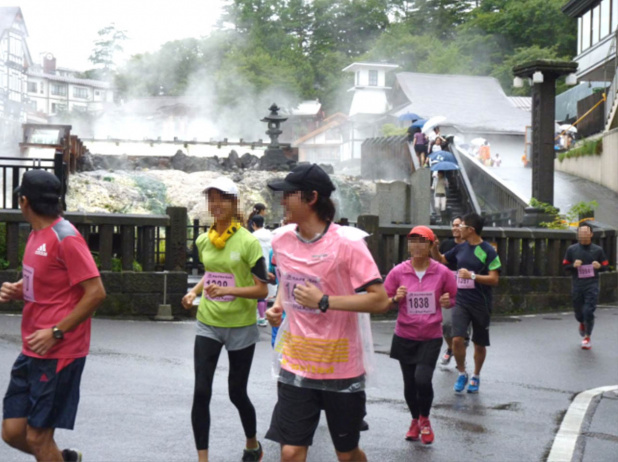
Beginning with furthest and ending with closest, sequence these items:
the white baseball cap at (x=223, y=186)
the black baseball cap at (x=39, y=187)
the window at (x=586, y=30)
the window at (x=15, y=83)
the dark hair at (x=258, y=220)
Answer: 1. the window at (x=15, y=83)
2. the window at (x=586, y=30)
3. the dark hair at (x=258, y=220)
4. the white baseball cap at (x=223, y=186)
5. the black baseball cap at (x=39, y=187)

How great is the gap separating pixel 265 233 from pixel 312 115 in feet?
219

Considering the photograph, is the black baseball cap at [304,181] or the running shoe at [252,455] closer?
the black baseball cap at [304,181]

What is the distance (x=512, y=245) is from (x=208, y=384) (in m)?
11.9

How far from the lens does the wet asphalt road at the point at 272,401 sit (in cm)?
666

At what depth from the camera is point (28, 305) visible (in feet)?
15.8

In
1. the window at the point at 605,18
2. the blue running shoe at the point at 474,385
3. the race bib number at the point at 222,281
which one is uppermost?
the window at the point at 605,18

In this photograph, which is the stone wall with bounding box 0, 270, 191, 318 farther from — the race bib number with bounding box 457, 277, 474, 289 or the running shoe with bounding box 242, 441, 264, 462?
the running shoe with bounding box 242, 441, 264, 462

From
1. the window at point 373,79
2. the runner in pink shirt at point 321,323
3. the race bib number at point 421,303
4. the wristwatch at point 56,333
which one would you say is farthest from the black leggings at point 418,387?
the window at point 373,79

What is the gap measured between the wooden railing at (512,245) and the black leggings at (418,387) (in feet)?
26.4

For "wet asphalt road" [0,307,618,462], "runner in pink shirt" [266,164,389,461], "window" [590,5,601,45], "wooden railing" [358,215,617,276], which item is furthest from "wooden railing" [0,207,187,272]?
"window" [590,5,601,45]

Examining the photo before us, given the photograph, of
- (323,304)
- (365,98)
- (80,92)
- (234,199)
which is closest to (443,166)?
(234,199)

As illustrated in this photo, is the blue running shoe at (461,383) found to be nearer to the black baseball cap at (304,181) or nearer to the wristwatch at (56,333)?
the black baseball cap at (304,181)

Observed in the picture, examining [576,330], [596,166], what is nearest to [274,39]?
[596,166]

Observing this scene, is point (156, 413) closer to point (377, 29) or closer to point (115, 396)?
point (115, 396)
